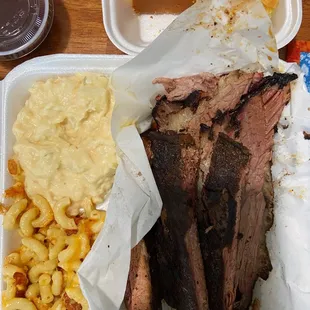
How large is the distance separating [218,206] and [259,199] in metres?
0.17

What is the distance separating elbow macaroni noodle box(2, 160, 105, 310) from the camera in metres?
1.42

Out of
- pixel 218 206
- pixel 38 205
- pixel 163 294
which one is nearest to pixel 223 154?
pixel 218 206

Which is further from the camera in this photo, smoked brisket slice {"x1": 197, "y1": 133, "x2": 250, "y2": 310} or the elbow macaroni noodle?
the elbow macaroni noodle

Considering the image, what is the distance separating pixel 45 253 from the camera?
147 cm

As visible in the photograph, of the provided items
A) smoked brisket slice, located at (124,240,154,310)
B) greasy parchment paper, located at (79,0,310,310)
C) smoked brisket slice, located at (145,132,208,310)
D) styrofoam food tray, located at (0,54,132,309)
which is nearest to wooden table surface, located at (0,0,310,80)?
styrofoam food tray, located at (0,54,132,309)

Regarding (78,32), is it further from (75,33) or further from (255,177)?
(255,177)

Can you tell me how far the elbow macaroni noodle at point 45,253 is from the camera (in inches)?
55.9

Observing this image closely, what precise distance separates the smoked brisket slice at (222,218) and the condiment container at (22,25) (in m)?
0.78

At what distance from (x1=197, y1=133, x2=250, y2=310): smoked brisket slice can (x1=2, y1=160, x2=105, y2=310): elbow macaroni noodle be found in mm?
373

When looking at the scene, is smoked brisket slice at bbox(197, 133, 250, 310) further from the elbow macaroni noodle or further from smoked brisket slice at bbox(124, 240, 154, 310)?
the elbow macaroni noodle

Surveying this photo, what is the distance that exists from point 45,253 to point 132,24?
2.86 feet

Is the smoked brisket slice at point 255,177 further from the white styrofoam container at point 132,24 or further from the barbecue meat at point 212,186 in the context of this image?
the white styrofoam container at point 132,24

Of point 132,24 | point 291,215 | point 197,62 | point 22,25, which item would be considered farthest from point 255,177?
point 22,25

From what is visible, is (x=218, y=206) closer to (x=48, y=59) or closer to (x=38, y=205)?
(x=38, y=205)
